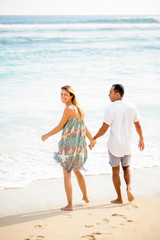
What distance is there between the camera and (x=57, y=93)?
12094mm

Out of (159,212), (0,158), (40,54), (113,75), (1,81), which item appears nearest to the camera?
(159,212)

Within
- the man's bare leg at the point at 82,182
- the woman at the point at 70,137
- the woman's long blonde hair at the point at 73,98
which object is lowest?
the man's bare leg at the point at 82,182

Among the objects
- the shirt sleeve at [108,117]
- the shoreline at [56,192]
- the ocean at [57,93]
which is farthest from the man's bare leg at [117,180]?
the ocean at [57,93]

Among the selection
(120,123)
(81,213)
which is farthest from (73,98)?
(81,213)

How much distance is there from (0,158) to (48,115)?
3214 mm

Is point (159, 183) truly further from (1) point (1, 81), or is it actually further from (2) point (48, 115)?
(1) point (1, 81)

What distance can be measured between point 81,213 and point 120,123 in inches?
42.0

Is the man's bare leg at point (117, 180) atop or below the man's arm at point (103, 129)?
below

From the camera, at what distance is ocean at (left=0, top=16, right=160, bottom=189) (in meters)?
6.10

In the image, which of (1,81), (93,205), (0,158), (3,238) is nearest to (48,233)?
(3,238)

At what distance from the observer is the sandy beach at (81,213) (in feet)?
11.3

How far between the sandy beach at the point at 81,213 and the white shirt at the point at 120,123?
0.63 metres

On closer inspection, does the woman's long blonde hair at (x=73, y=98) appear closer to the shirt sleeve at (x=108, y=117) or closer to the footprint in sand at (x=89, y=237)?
the shirt sleeve at (x=108, y=117)
